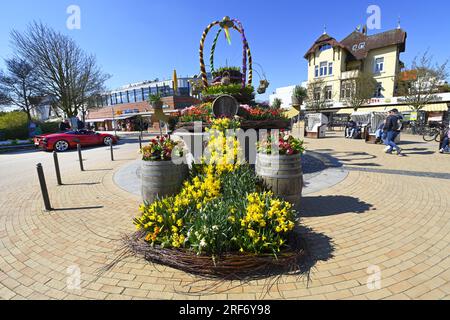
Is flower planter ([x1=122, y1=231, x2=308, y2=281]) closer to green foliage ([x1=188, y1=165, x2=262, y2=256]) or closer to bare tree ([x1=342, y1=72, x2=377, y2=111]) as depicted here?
green foliage ([x1=188, y1=165, x2=262, y2=256])

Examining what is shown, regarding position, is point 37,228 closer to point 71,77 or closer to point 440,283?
point 440,283

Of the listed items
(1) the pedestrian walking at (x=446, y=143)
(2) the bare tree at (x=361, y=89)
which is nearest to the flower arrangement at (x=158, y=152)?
(1) the pedestrian walking at (x=446, y=143)

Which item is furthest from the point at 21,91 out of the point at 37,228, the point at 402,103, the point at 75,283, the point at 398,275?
the point at 402,103

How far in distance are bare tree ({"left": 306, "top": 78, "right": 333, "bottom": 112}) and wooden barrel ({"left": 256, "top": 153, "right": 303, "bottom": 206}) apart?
32147 mm

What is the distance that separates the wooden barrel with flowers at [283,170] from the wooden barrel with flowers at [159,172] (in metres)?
1.57

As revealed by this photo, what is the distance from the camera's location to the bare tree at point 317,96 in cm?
3247

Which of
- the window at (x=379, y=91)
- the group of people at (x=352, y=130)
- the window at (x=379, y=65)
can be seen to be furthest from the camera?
the window at (x=379, y=91)

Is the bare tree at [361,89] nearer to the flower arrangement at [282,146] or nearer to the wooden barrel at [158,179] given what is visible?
the flower arrangement at [282,146]

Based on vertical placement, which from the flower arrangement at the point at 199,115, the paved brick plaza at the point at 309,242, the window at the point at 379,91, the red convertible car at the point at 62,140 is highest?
the window at the point at 379,91

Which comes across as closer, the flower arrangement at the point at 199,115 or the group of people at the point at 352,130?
the flower arrangement at the point at 199,115

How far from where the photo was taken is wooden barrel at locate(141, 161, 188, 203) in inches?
146

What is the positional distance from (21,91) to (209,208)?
1181 inches

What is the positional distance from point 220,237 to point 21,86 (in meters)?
29.7

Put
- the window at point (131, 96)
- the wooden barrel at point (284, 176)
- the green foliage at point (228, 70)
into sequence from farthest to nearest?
the window at point (131, 96)
the green foliage at point (228, 70)
the wooden barrel at point (284, 176)
